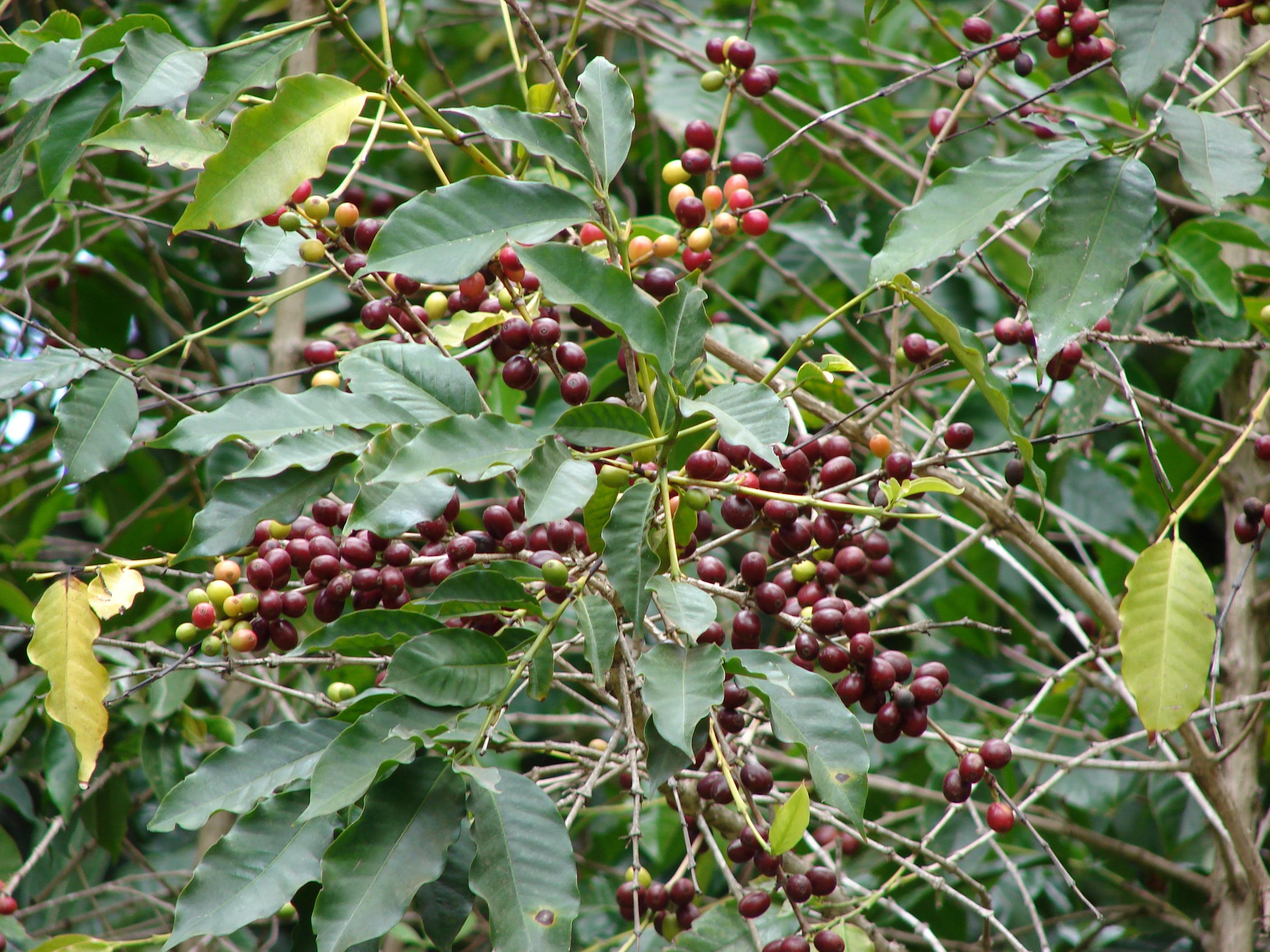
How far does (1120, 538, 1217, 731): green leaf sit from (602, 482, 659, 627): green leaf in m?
0.51

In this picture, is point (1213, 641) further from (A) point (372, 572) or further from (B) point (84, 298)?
(B) point (84, 298)

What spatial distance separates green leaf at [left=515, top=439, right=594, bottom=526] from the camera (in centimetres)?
74

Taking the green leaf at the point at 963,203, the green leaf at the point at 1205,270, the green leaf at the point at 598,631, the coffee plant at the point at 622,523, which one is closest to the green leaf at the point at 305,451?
the coffee plant at the point at 622,523

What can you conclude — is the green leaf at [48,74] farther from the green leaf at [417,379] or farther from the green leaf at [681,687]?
the green leaf at [681,687]

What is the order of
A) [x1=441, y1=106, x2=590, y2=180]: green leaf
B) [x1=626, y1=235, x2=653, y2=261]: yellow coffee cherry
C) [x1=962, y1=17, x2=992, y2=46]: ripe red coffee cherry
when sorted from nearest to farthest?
[x1=441, y1=106, x2=590, y2=180]: green leaf, [x1=626, y1=235, x2=653, y2=261]: yellow coffee cherry, [x1=962, y1=17, x2=992, y2=46]: ripe red coffee cherry

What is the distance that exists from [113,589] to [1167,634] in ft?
3.39

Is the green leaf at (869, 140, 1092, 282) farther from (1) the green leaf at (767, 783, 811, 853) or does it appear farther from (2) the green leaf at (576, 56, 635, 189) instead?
(1) the green leaf at (767, 783, 811, 853)

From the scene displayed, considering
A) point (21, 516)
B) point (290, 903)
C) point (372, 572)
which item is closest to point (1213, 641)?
point (372, 572)

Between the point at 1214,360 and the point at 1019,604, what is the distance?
26.9 inches

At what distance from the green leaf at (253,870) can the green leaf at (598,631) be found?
25 centimetres

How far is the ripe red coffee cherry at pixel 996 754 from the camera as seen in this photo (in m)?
1.03

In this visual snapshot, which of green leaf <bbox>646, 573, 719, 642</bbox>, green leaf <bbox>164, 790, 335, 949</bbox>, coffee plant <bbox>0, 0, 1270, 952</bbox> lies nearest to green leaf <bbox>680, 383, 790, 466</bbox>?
coffee plant <bbox>0, 0, 1270, 952</bbox>

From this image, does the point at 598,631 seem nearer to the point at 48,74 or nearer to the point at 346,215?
the point at 346,215

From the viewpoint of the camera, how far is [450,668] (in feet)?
2.77
